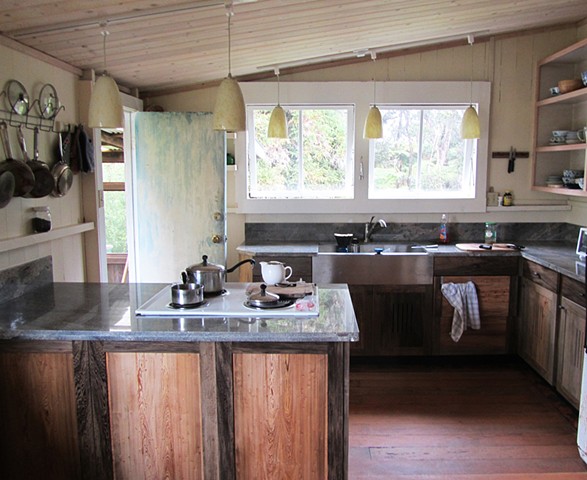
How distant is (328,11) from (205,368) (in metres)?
1.96

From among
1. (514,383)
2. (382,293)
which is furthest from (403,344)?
(514,383)

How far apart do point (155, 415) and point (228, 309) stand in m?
0.51

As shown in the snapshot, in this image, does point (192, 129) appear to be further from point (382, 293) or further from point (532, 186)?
point (532, 186)

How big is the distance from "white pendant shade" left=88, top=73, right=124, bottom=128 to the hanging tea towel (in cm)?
263

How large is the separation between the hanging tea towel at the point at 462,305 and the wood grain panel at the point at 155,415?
2290 millimetres

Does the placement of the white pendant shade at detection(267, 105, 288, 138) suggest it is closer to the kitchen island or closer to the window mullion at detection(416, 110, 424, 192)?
the window mullion at detection(416, 110, 424, 192)

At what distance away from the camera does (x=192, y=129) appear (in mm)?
3996

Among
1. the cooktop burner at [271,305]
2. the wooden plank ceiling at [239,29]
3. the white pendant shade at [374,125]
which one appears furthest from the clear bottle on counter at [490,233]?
the cooktop burner at [271,305]

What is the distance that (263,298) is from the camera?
224 cm

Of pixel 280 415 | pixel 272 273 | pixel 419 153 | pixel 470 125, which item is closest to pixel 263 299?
pixel 272 273

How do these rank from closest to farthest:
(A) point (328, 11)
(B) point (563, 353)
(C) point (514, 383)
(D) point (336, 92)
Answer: (A) point (328, 11) < (B) point (563, 353) < (C) point (514, 383) < (D) point (336, 92)

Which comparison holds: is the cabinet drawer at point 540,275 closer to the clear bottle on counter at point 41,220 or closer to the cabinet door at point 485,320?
the cabinet door at point 485,320

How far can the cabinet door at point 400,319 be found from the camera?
12.6 feet

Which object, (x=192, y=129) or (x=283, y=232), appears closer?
(x=192, y=129)
